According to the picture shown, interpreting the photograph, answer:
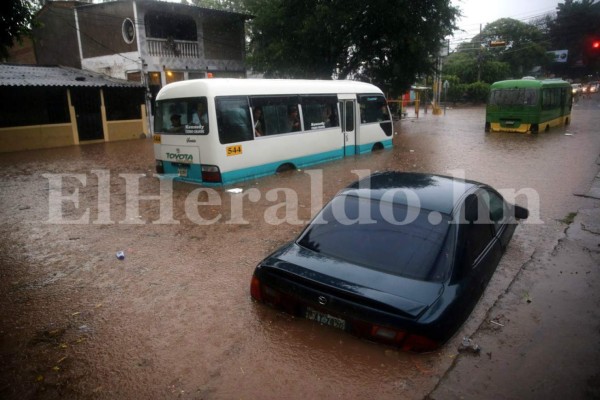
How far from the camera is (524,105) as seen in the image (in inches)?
763

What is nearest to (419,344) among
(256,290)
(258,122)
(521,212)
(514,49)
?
(256,290)

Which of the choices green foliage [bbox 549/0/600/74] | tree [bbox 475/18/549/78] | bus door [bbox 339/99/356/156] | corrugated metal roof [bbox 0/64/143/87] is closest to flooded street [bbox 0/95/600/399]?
bus door [bbox 339/99/356/156]

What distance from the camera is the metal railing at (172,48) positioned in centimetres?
2166

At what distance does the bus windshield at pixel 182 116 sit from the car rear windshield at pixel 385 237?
569cm

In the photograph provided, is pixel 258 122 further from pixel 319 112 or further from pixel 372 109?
pixel 372 109

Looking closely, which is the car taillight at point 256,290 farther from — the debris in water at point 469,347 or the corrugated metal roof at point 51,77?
the corrugated metal roof at point 51,77

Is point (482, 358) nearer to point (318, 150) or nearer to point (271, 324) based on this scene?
point (271, 324)

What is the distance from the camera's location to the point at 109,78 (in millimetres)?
21391

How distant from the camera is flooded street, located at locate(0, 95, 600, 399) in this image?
3.36 meters

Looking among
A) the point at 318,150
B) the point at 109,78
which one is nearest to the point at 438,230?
the point at 318,150

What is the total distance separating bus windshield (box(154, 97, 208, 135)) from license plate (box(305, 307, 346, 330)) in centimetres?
630

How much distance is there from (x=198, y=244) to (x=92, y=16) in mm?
22062

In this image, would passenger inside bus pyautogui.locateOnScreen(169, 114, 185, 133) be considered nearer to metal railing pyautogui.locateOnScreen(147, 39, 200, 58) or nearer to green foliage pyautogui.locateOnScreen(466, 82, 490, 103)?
metal railing pyautogui.locateOnScreen(147, 39, 200, 58)

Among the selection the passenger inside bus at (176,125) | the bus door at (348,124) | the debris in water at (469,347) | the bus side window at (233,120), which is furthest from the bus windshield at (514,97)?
the debris in water at (469,347)
